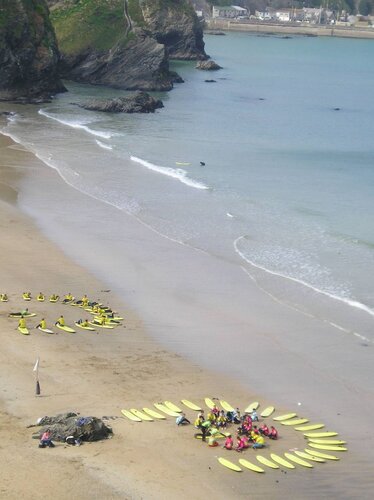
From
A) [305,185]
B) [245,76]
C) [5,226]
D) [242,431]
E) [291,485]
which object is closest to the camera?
[291,485]

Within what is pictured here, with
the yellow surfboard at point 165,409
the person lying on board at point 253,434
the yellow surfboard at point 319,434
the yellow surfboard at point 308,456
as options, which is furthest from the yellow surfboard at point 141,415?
the yellow surfboard at point 319,434

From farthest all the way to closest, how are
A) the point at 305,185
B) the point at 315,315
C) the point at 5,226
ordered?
1. the point at 305,185
2. the point at 5,226
3. the point at 315,315

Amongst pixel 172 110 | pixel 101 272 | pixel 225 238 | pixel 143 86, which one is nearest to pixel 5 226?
pixel 101 272

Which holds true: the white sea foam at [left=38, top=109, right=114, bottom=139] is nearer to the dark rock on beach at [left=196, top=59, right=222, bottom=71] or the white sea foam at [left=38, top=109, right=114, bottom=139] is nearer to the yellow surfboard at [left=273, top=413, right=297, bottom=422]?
the yellow surfboard at [left=273, top=413, right=297, bottom=422]

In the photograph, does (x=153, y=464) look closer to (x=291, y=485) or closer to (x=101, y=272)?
(x=291, y=485)

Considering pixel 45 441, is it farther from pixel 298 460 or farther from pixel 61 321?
pixel 61 321

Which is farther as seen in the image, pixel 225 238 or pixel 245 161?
pixel 245 161

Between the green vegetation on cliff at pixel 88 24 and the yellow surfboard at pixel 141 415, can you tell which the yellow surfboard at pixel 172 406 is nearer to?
the yellow surfboard at pixel 141 415

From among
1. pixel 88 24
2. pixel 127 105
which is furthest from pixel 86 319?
pixel 88 24
